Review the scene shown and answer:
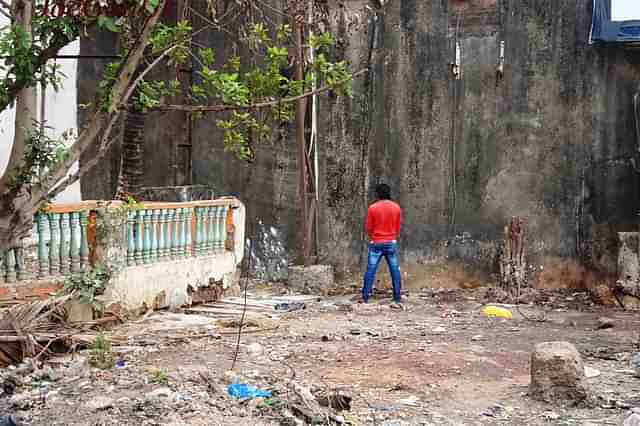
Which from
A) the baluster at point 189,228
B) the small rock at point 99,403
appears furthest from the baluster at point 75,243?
the small rock at point 99,403

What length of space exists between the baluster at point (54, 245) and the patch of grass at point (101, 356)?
1248mm

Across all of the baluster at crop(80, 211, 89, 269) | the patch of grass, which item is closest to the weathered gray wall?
the baluster at crop(80, 211, 89, 269)

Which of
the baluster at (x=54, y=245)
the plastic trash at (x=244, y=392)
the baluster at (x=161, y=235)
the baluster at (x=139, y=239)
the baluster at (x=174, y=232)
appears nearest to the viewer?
the plastic trash at (x=244, y=392)

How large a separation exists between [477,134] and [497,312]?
3161mm

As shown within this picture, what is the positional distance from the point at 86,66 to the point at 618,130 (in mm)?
8084

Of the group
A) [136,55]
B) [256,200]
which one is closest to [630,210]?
[256,200]

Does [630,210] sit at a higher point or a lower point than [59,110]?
lower

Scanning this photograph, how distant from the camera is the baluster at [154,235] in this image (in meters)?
9.80

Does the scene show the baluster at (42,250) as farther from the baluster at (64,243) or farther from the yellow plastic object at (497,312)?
the yellow plastic object at (497,312)

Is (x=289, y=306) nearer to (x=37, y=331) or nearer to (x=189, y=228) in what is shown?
(x=189, y=228)

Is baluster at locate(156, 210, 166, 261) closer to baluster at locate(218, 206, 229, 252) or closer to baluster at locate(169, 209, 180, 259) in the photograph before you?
baluster at locate(169, 209, 180, 259)

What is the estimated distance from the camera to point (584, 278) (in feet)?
41.1

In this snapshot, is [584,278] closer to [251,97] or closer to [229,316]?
[229,316]

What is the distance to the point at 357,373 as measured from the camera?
285 inches
